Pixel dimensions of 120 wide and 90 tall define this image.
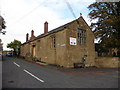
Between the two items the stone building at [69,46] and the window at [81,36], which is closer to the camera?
the stone building at [69,46]

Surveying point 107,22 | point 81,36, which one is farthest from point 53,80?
point 107,22

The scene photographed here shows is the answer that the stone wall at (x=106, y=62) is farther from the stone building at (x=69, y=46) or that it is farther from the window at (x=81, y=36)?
the window at (x=81, y=36)

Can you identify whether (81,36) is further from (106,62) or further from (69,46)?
(106,62)

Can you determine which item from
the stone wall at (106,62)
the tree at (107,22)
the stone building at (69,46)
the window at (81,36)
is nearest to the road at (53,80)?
the stone building at (69,46)

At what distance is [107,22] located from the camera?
22.8m

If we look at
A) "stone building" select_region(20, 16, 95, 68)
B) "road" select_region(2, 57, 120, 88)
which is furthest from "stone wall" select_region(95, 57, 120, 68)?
"road" select_region(2, 57, 120, 88)

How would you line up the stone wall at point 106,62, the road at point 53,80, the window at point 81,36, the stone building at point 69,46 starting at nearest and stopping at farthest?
the road at point 53,80
the stone building at point 69,46
the window at point 81,36
the stone wall at point 106,62

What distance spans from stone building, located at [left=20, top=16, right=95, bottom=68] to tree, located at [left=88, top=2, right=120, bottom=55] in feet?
13.7

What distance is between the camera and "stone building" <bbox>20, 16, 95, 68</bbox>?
1723cm

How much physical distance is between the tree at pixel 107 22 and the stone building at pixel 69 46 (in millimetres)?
4168

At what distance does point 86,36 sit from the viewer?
2070 cm

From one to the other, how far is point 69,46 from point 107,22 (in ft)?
33.8

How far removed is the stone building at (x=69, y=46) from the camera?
56.5 feet

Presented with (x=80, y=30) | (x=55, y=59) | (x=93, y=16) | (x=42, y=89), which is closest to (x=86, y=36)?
(x=80, y=30)
